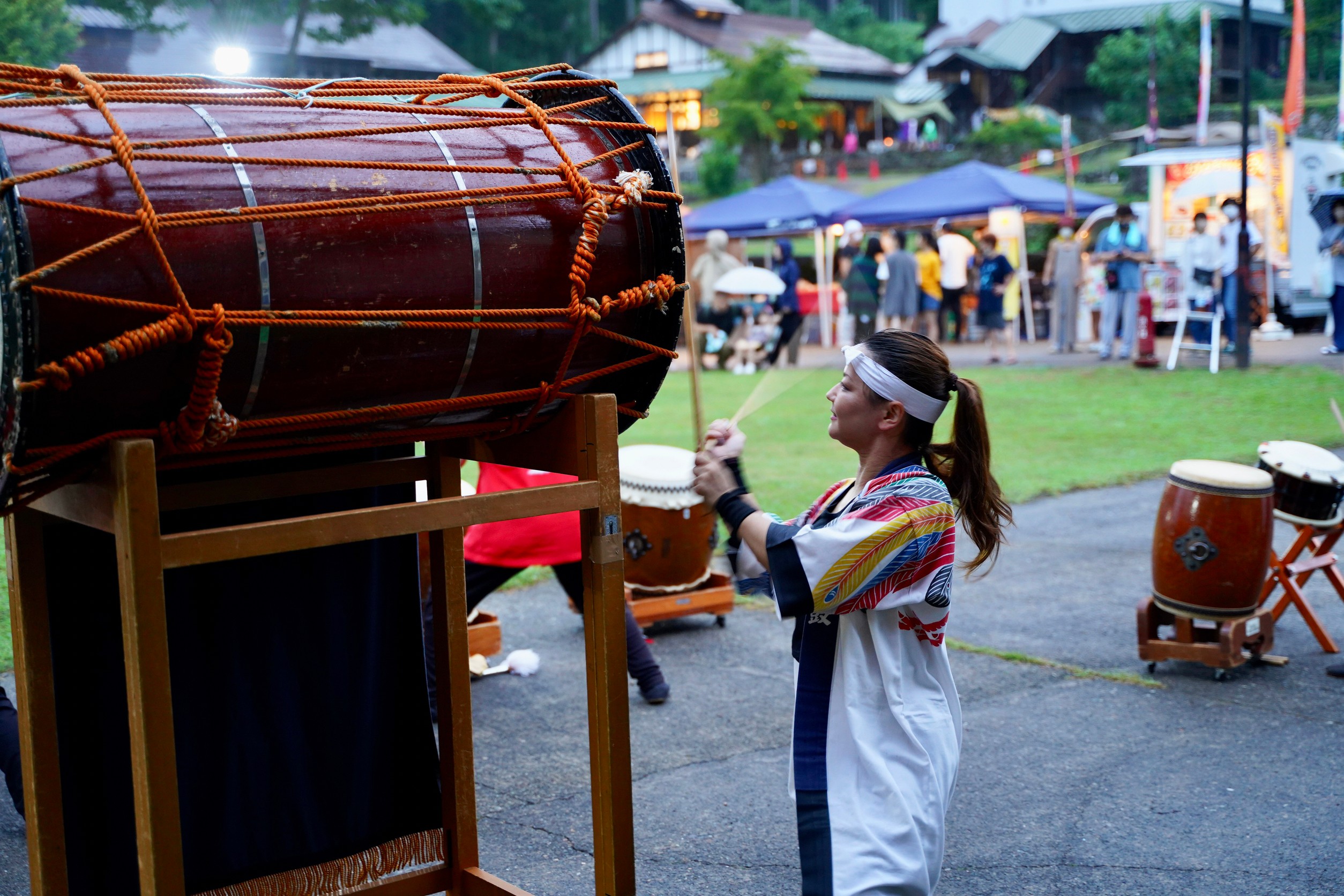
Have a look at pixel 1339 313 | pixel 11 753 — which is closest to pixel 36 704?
pixel 11 753

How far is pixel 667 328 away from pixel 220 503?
858 millimetres

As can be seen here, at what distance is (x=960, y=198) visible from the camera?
14.8 meters

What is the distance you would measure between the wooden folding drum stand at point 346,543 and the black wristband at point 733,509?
7.6 inches

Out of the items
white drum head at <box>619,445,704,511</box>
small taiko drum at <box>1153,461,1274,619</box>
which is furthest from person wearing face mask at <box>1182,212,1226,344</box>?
white drum head at <box>619,445,704,511</box>

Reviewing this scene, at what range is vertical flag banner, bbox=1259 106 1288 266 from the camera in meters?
14.4

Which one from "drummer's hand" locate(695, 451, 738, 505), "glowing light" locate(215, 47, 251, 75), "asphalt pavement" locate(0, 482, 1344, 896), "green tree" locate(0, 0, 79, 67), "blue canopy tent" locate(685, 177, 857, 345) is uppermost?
"green tree" locate(0, 0, 79, 67)

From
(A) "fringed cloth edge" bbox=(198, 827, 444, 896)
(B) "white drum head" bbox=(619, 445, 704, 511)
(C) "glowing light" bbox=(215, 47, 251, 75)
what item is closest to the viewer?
(A) "fringed cloth edge" bbox=(198, 827, 444, 896)

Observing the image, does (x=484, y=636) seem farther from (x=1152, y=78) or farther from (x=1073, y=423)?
(x=1152, y=78)

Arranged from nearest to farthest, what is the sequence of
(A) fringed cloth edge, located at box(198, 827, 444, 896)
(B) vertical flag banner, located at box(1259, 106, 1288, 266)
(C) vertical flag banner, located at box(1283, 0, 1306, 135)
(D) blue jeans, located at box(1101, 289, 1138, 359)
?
(A) fringed cloth edge, located at box(198, 827, 444, 896) < (D) blue jeans, located at box(1101, 289, 1138, 359) < (C) vertical flag banner, located at box(1283, 0, 1306, 135) < (B) vertical flag banner, located at box(1259, 106, 1288, 266)

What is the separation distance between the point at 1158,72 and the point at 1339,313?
2408 centimetres

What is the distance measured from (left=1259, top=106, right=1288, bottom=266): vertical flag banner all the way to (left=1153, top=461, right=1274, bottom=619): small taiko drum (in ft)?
39.3

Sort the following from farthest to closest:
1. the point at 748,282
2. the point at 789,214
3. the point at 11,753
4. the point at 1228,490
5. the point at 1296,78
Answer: the point at 789,214, the point at 1296,78, the point at 748,282, the point at 1228,490, the point at 11,753

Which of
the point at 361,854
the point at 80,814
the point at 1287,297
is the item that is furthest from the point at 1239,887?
the point at 1287,297

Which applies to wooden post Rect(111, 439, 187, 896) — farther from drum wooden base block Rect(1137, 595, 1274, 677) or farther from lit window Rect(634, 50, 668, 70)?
lit window Rect(634, 50, 668, 70)
